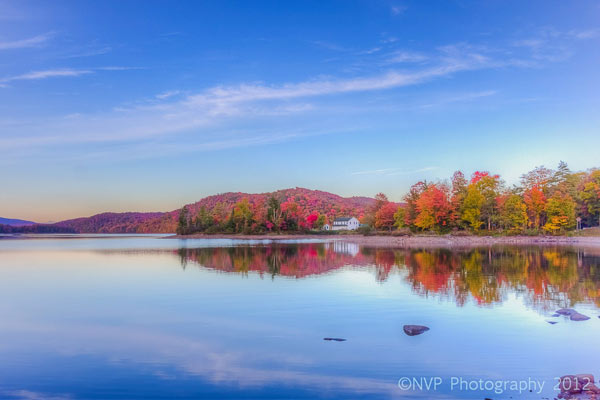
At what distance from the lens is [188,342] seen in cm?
1030

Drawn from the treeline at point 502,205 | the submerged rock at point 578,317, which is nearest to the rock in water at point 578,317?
the submerged rock at point 578,317

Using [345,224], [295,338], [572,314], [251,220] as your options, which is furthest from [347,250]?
[345,224]

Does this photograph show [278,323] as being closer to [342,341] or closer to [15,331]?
[342,341]

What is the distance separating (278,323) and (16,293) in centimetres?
1353

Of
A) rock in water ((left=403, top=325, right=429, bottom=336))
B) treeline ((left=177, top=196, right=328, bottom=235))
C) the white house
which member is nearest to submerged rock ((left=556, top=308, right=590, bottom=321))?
rock in water ((left=403, top=325, right=429, bottom=336))

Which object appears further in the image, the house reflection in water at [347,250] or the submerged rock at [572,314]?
the house reflection in water at [347,250]

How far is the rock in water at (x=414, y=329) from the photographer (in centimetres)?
1059

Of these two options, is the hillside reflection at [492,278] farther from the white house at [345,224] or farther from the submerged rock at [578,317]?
the white house at [345,224]

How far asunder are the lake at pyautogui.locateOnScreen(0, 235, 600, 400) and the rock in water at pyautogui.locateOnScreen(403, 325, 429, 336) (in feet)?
0.54

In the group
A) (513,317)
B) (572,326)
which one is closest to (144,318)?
(513,317)

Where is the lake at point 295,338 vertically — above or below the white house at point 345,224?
below

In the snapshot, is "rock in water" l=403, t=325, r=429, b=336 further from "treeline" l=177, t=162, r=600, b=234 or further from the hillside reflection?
"treeline" l=177, t=162, r=600, b=234

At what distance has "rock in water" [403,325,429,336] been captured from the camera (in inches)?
417

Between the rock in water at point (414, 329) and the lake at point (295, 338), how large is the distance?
0.54 feet
